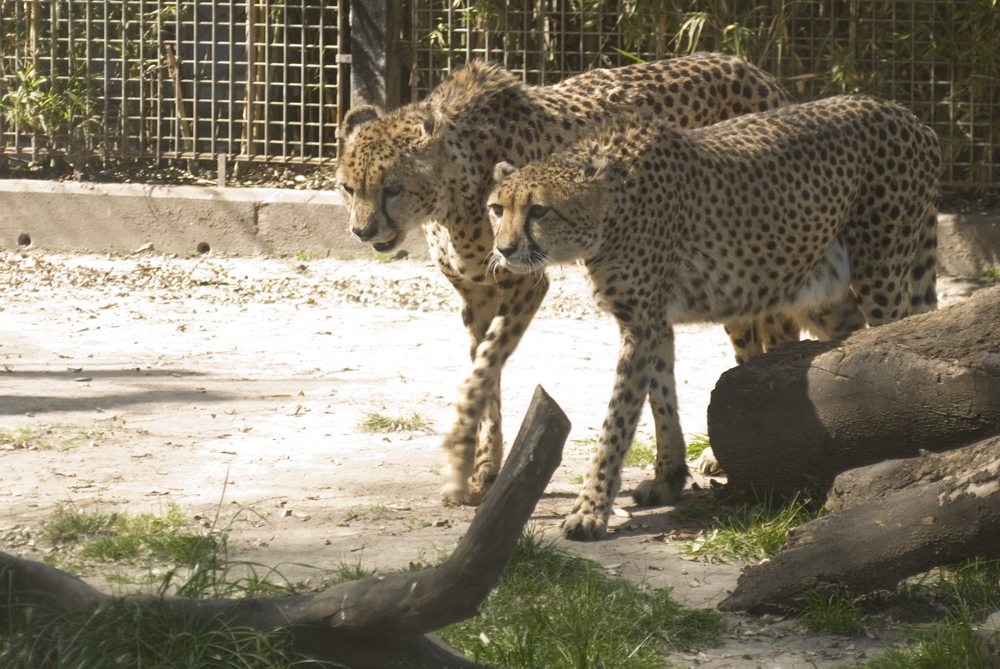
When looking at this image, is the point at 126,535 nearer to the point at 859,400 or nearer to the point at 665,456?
the point at 665,456

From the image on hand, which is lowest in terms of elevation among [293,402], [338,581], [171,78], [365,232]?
[293,402]

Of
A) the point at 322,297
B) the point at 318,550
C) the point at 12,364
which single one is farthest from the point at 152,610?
the point at 322,297

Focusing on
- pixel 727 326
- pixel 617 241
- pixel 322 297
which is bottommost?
pixel 322 297

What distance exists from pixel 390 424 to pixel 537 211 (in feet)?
5.45

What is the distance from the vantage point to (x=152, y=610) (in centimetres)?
340

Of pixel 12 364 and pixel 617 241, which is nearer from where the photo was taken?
pixel 617 241

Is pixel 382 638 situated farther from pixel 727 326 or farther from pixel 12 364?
pixel 12 364

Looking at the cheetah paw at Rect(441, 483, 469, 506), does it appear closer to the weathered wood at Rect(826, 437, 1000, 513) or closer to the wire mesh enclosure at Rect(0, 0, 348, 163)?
the weathered wood at Rect(826, 437, 1000, 513)

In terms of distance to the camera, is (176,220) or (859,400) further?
(176,220)

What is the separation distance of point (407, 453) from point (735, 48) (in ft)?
15.0

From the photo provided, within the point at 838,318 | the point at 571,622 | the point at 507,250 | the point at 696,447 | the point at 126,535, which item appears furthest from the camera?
the point at 696,447

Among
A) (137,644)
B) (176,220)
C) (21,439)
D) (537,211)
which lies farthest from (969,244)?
(137,644)

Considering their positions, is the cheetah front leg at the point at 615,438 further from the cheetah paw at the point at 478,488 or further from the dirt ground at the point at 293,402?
the cheetah paw at the point at 478,488

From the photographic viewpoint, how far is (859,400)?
15.3 ft
